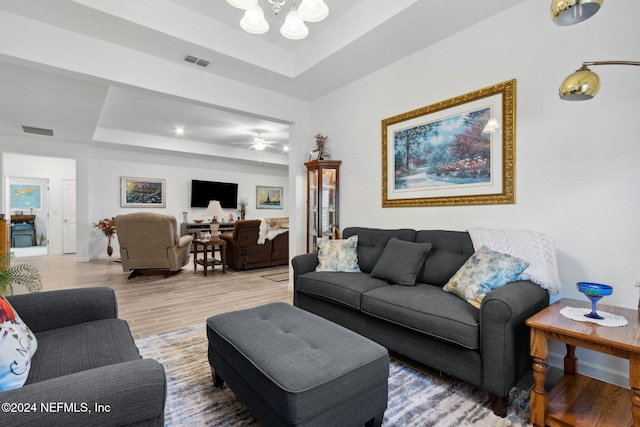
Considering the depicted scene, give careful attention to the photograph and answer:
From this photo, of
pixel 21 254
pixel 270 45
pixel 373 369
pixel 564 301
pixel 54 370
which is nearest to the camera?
pixel 54 370

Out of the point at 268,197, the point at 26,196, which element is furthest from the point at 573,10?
the point at 26,196

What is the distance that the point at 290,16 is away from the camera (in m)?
2.15

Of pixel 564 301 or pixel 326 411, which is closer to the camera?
pixel 326 411

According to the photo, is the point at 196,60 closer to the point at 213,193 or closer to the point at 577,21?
the point at 577,21

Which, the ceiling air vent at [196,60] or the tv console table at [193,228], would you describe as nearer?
the ceiling air vent at [196,60]

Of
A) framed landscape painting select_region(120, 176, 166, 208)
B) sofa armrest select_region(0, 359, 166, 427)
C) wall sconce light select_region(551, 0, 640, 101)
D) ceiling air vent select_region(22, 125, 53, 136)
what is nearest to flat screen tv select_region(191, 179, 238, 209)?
framed landscape painting select_region(120, 176, 166, 208)

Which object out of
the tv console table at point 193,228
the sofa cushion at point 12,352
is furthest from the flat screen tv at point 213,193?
the sofa cushion at point 12,352

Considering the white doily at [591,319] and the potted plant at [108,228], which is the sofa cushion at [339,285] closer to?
the white doily at [591,319]

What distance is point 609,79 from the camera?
200 cm

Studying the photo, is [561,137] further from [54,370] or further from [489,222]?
[54,370]

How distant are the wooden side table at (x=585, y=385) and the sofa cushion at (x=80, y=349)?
187cm

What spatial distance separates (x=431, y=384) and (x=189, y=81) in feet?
12.0

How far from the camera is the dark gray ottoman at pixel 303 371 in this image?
118 cm

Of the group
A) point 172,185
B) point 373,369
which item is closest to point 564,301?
point 373,369
